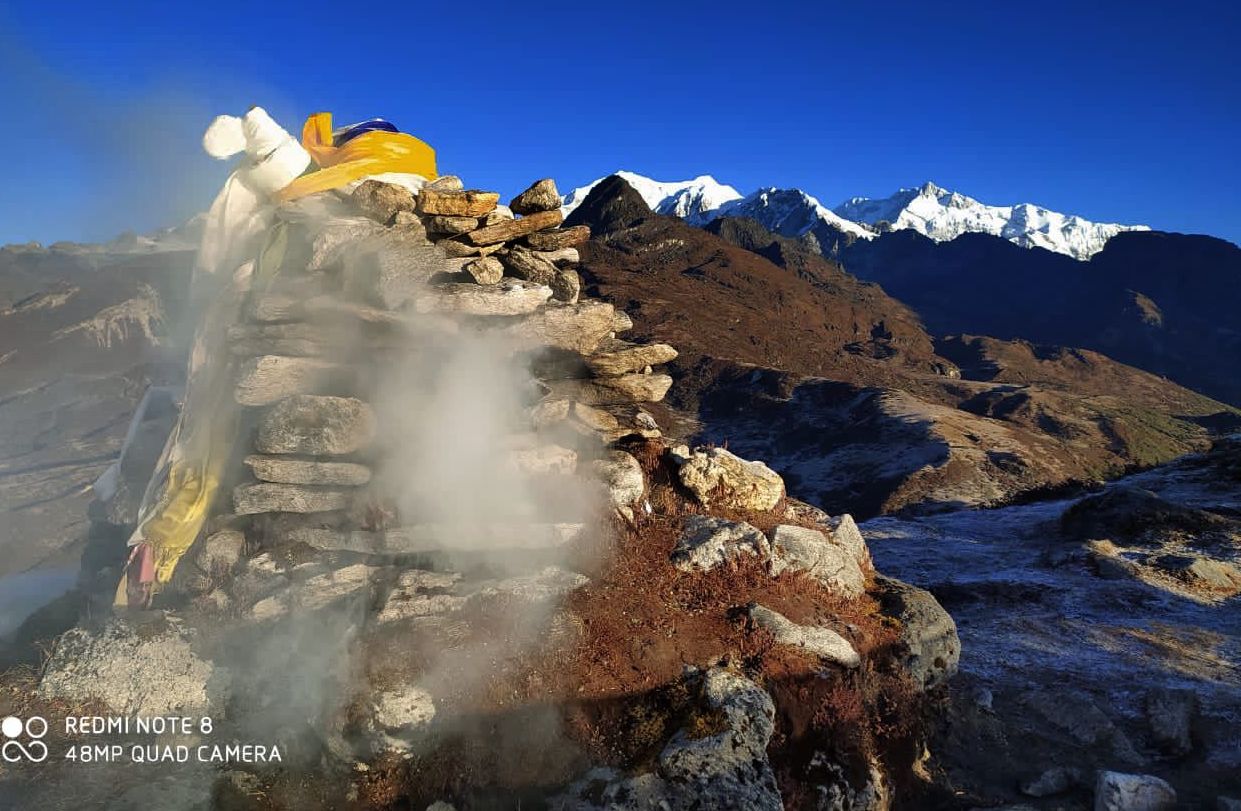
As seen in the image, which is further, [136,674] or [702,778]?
[136,674]

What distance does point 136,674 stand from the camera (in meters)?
10.9

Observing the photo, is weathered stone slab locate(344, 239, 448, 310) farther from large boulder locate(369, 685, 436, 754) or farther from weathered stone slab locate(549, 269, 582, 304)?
large boulder locate(369, 685, 436, 754)

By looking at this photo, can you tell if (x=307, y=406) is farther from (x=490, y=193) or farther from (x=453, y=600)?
(x=490, y=193)

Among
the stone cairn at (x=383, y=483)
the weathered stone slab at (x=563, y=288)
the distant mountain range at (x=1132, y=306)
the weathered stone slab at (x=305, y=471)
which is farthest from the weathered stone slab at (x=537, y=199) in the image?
the distant mountain range at (x=1132, y=306)

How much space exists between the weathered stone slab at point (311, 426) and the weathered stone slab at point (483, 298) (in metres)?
2.49

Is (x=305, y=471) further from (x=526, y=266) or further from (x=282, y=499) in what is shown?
(x=526, y=266)

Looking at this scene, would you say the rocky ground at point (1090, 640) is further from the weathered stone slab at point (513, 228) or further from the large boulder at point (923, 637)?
the weathered stone slab at point (513, 228)

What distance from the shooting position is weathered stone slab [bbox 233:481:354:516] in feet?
41.9

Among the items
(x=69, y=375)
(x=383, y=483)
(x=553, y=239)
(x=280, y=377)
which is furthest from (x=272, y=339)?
(x=69, y=375)

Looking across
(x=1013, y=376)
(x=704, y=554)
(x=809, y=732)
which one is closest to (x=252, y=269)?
(x=704, y=554)

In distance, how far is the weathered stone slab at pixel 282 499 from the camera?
41.9 ft

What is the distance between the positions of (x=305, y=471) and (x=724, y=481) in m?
8.48

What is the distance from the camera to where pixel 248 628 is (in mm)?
11383

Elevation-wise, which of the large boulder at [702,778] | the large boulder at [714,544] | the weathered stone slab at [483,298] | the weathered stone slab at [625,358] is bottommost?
the large boulder at [702,778]
